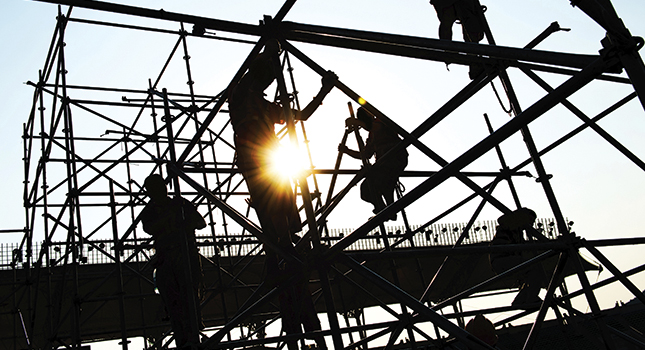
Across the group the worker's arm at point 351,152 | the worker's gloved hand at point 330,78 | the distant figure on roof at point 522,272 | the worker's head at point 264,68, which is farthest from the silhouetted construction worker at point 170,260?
the distant figure on roof at point 522,272

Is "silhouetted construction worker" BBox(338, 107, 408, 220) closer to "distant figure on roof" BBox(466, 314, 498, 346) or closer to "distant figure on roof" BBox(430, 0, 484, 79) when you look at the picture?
"distant figure on roof" BBox(430, 0, 484, 79)

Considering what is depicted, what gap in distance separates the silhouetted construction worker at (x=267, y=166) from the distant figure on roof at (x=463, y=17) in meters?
2.01

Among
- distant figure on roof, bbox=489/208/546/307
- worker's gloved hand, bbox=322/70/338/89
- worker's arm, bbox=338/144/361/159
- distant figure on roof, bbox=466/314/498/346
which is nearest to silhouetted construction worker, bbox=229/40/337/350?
worker's gloved hand, bbox=322/70/338/89

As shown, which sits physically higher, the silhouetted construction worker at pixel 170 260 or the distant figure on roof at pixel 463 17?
the distant figure on roof at pixel 463 17

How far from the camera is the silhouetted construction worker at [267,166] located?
198 inches

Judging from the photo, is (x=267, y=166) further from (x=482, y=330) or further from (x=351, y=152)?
(x=482, y=330)

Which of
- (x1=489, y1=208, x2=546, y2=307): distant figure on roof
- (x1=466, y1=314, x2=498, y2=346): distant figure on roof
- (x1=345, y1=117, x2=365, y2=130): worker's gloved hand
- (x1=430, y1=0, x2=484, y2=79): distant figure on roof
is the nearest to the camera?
(x1=466, y1=314, x2=498, y2=346): distant figure on roof

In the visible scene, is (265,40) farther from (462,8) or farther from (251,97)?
(462,8)

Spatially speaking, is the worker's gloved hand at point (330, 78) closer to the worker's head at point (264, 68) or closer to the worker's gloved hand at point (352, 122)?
the worker's head at point (264, 68)

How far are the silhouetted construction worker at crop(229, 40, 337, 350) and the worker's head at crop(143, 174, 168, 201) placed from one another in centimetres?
172

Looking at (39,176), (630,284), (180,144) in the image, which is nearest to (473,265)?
(180,144)

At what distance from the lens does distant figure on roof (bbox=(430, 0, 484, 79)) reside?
6.39 meters

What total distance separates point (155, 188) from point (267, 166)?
208cm

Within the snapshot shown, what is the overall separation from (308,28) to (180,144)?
8618 mm
